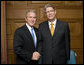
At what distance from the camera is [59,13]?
4508 millimetres

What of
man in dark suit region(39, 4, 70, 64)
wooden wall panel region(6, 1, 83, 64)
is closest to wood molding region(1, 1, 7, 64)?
wooden wall panel region(6, 1, 83, 64)

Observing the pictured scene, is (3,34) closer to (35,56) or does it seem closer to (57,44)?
(35,56)

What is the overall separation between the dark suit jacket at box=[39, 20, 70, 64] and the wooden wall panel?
4.14 ft

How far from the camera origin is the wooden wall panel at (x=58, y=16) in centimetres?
441

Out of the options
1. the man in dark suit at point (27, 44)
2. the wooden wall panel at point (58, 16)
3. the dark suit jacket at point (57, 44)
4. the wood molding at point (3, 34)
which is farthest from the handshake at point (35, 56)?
the wooden wall panel at point (58, 16)

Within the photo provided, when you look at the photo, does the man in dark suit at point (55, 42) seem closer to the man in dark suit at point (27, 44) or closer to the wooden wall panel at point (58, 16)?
the man in dark suit at point (27, 44)

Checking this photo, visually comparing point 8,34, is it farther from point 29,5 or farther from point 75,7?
point 75,7

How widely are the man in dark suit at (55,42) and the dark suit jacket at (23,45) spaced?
15cm

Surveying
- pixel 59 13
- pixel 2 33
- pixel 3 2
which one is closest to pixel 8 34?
pixel 2 33

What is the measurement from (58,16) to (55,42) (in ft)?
4.68

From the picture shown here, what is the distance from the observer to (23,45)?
3184mm

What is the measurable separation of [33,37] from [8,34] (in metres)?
1.24

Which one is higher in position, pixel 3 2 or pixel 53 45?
pixel 3 2

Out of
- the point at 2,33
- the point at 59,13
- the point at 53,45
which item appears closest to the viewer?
the point at 53,45
